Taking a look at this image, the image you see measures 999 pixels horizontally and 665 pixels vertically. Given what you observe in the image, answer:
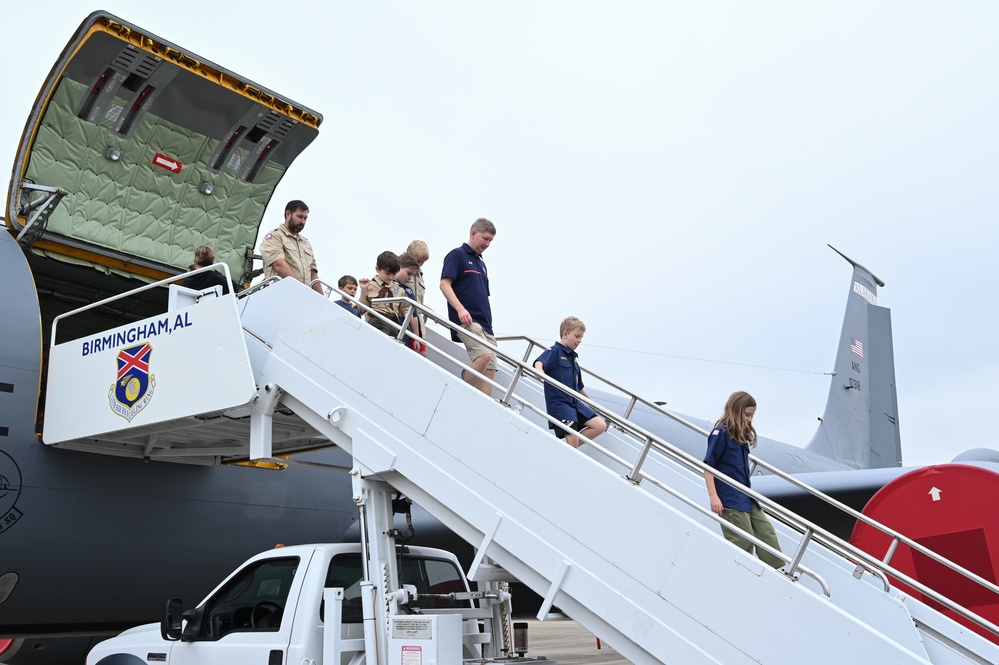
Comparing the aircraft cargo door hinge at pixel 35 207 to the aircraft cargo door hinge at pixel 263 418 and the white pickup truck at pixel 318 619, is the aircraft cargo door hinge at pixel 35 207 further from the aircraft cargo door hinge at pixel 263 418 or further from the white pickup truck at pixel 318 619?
the white pickup truck at pixel 318 619

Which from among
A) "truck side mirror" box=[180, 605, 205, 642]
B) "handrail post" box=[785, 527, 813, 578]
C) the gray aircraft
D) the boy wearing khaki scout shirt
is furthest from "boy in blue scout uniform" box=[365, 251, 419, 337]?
"handrail post" box=[785, 527, 813, 578]

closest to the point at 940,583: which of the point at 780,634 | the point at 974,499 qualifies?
the point at 974,499

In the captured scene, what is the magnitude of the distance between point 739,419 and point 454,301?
2.33 meters

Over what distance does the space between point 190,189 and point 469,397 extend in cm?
572

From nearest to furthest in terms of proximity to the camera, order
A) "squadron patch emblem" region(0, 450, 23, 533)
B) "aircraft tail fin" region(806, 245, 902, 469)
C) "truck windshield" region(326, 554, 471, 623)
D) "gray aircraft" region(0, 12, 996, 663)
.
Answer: "truck windshield" region(326, 554, 471, 623) → "squadron patch emblem" region(0, 450, 23, 533) → "gray aircraft" region(0, 12, 996, 663) → "aircraft tail fin" region(806, 245, 902, 469)

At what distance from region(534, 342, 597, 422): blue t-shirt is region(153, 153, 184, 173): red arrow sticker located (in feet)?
16.8

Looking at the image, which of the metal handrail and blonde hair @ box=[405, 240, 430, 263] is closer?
the metal handrail

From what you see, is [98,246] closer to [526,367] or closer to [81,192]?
[81,192]

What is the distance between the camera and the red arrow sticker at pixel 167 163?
9234mm

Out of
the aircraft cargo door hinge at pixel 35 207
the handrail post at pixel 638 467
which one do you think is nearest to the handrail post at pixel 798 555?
the handrail post at pixel 638 467

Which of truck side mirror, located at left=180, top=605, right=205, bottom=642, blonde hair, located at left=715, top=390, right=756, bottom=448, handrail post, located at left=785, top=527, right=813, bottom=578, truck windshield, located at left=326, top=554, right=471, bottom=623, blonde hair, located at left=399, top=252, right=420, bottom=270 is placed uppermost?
blonde hair, located at left=399, top=252, right=420, bottom=270

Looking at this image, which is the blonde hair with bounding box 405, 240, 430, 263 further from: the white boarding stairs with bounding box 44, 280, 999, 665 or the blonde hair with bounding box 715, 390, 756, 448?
the blonde hair with bounding box 715, 390, 756, 448

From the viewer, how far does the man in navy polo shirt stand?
6.68 m

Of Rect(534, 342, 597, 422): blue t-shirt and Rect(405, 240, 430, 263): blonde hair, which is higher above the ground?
Rect(405, 240, 430, 263): blonde hair
